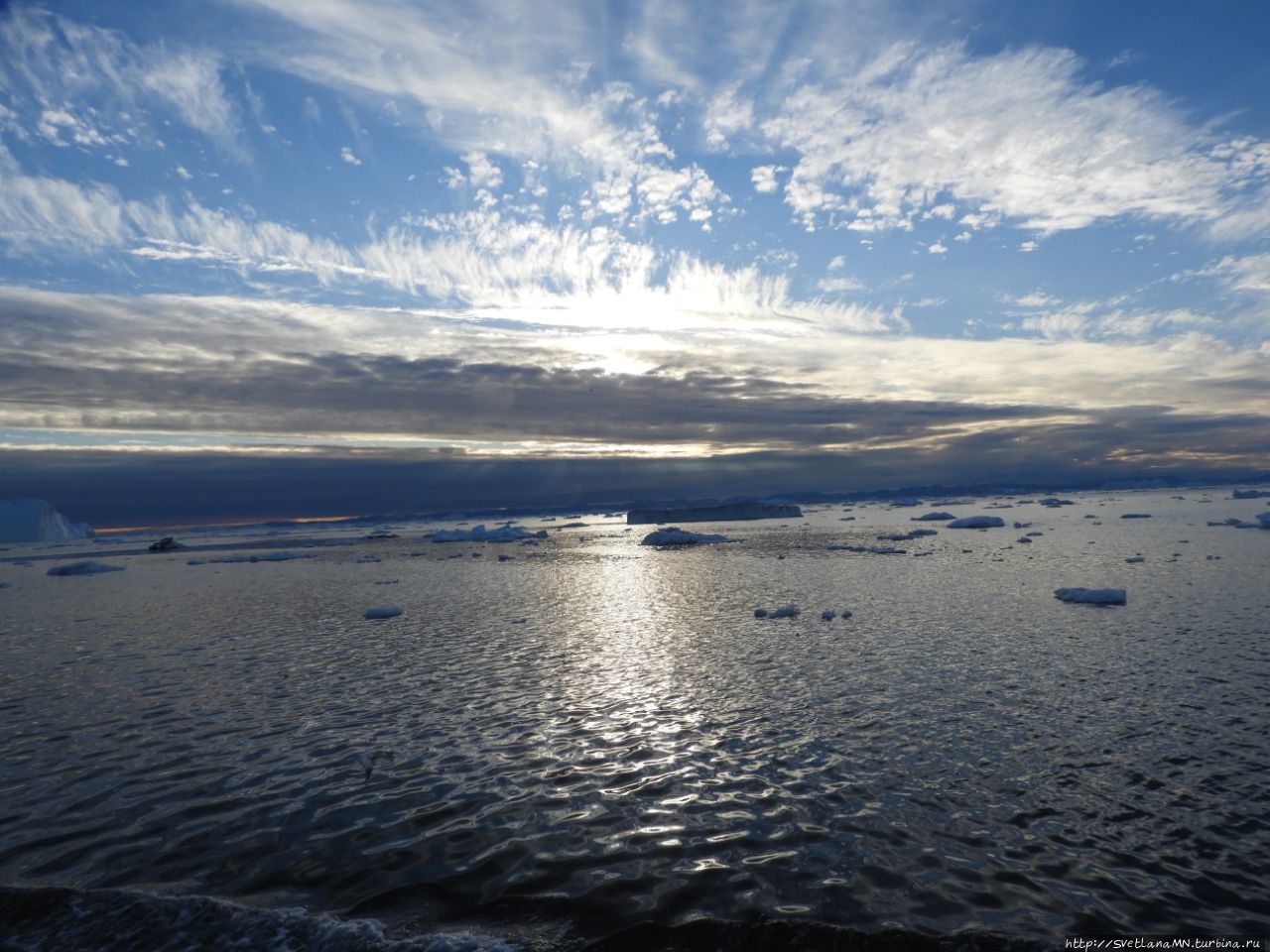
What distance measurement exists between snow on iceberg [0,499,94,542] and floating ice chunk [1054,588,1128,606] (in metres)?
185

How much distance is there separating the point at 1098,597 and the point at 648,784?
23792mm

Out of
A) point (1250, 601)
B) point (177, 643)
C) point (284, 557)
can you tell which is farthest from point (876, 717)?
point (284, 557)

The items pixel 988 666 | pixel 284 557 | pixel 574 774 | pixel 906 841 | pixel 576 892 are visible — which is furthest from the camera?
pixel 284 557

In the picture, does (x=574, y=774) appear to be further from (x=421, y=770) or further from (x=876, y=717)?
(x=876, y=717)

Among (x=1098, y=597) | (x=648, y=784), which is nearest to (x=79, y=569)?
(x=648, y=784)

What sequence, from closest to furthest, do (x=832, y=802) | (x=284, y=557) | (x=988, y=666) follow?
(x=832, y=802)
(x=988, y=666)
(x=284, y=557)

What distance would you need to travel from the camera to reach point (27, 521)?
144 metres

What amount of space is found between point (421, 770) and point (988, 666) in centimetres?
1384

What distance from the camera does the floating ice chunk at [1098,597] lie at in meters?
26.4

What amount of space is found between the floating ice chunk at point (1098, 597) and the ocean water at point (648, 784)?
126 centimetres

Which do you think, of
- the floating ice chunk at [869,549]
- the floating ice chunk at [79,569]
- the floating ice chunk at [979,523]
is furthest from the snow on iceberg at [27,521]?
the floating ice chunk at [979,523]

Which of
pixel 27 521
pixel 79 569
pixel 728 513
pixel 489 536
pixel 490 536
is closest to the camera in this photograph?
pixel 79 569

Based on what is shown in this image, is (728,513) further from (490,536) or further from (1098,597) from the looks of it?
(1098,597)

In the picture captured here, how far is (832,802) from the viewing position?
9.82 m
